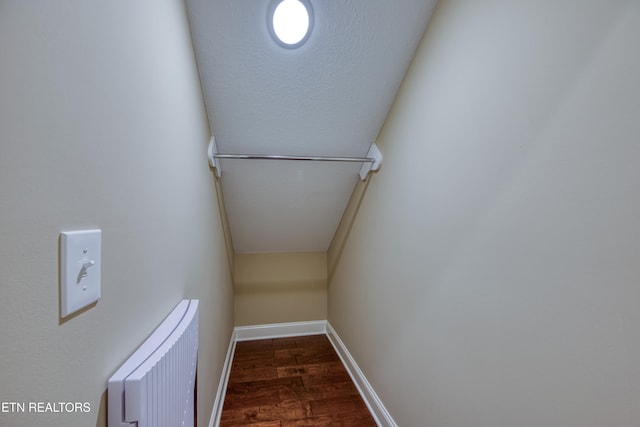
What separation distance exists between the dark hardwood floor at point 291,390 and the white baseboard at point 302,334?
5cm

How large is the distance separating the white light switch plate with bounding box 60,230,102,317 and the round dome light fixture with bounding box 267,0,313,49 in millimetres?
1097

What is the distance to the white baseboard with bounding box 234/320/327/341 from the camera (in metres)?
2.50

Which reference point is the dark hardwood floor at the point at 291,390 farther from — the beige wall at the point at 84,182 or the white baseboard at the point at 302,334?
the beige wall at the point at 84,182

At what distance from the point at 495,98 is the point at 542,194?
0.36 metres

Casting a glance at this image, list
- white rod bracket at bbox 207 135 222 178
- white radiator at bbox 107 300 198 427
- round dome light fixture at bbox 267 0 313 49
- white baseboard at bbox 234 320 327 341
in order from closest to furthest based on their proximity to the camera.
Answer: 1. white radiator at bbox 107 300 198 427
2. round dome light fixture at bbox 267 0 313 49
3. white rod bracket at bbox 207 135 222 178
4. white baseboard at bbox 234 320 327 341

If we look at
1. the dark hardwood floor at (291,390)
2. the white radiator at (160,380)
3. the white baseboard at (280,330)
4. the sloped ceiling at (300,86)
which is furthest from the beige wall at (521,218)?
the white baseboard at (280,330)

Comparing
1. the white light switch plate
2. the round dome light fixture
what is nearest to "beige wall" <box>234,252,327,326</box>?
the round dome light fixture

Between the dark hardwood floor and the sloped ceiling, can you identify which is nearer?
the sloped ceiling

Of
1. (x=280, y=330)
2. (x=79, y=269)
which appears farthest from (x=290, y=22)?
(x=280, y=330)

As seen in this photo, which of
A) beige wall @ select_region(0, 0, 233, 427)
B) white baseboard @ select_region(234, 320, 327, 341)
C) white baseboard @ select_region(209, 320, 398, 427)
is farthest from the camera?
white baseboard @ select_region(234, 320, 327, 341)

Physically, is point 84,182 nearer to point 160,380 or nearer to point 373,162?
point 160,380

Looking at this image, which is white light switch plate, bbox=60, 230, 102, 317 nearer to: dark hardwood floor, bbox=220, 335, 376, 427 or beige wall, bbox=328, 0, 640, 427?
beige wall, bbox=328, 0, 640, 427

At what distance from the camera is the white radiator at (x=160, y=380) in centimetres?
44

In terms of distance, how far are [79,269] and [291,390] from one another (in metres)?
1.84
